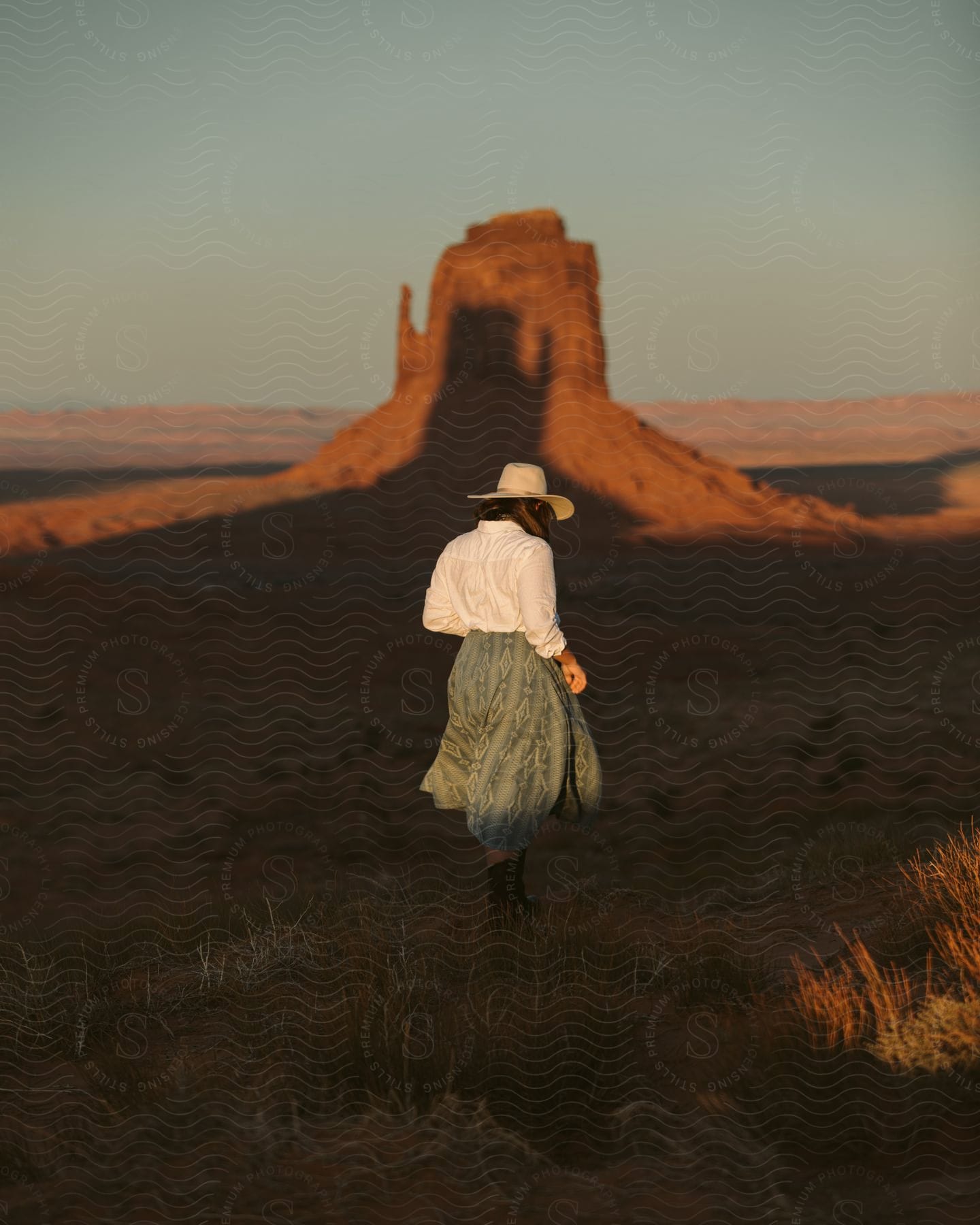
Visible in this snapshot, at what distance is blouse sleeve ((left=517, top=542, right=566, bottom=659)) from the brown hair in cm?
16

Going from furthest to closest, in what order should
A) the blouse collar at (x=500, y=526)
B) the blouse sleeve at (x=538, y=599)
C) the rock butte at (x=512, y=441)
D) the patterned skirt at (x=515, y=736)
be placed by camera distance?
the rock butte at (x=512, y=441)
the patterned skirt at (x=515, y=736)
the blouse collar at (x=500, y=526)
the blouse sleeve at (x=538, y=599)

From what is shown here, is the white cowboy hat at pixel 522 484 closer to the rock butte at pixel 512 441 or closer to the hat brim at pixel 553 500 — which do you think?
the hat brim at pixel 553 500

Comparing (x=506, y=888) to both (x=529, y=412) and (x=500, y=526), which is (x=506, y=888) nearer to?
(x=500, y=526)

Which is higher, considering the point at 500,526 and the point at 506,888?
the point at 500,526

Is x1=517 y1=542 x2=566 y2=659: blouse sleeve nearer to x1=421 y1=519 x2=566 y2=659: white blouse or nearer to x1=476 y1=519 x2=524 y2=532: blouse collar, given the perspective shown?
x1=421 y1=519 x2=566 y2=659: white blouse

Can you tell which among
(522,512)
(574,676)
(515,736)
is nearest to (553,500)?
(522,512)

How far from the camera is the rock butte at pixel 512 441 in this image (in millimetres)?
45469

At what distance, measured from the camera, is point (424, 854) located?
16078 millimetres

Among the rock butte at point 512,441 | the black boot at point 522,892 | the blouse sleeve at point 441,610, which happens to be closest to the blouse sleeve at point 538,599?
the blouse sleeve at point 441,610

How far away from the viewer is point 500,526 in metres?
5.45

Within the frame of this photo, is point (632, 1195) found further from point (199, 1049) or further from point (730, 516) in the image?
point (730, 516)

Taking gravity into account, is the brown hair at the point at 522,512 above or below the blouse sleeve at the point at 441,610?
above

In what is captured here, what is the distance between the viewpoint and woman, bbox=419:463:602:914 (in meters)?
5.46

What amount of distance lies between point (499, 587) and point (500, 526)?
0.79ft
